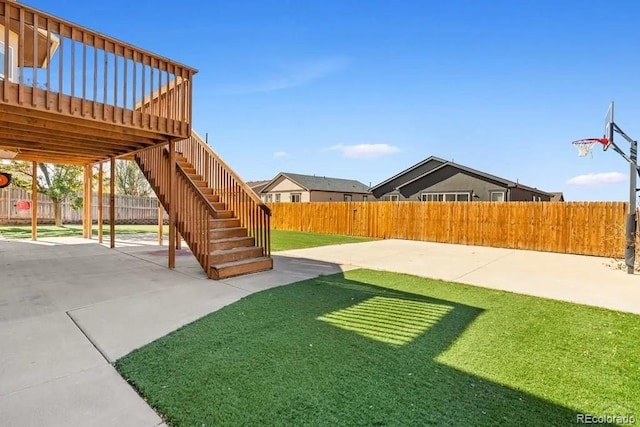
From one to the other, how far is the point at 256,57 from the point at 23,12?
7890 millimetres

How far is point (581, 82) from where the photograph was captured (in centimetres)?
1017

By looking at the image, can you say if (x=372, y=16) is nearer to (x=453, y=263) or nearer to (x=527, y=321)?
(x=453, y=263)

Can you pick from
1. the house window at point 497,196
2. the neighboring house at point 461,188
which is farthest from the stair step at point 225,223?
the house window at point 497,196

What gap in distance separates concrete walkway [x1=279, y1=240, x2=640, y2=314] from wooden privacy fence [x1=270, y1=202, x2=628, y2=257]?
73cm

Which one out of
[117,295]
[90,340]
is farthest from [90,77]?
[90,340]

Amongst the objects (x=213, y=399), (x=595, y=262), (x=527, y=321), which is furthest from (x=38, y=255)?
(x=595, y=262)

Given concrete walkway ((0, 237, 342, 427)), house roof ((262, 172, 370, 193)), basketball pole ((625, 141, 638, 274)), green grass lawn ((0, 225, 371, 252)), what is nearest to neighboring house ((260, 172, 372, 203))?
house roof ((262, 172, 370, 193))

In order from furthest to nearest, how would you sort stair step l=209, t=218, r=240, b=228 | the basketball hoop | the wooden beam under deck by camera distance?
the basketball hoop → stair step l=209, t=218, r=240, b=228 → the wooden beam under deck

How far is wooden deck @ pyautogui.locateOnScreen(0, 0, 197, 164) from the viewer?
4.07 meters

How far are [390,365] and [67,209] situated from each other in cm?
2049

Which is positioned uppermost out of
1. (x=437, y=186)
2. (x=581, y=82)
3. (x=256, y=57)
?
(x=256, y=57)

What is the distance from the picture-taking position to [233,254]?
19.5 feet

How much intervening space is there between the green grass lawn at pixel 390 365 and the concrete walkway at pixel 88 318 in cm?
24

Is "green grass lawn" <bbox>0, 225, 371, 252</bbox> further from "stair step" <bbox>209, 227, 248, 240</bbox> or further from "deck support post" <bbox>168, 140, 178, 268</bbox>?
"deck support post" <bbox>168, 140, 178, 268</bbox>
